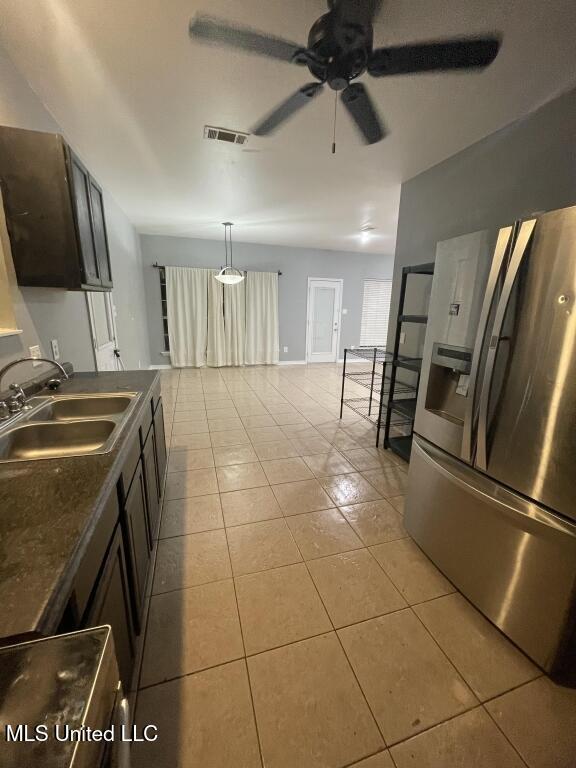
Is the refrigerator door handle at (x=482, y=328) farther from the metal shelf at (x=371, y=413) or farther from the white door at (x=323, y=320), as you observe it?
the white door at (x=323, y=320)

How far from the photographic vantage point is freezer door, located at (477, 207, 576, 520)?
1.09m

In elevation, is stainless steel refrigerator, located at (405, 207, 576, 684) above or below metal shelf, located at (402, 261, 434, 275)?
below

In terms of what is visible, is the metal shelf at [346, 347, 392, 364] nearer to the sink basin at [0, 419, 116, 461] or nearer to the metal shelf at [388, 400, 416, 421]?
the metal shelf at [388, 400, 416, 421]

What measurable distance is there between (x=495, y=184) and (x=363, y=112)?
3.50ft

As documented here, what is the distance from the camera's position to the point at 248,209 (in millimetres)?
4055

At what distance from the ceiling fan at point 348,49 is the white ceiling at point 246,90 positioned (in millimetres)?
60

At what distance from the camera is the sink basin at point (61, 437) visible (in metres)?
1.41

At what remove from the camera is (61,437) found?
57.6 inches

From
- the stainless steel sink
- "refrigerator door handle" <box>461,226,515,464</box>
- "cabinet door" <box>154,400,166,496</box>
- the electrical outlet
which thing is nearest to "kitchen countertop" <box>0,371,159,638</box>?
the stainless steel sink

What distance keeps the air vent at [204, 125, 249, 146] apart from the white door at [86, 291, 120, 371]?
1618 mm

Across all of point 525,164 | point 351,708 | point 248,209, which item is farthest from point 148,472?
point 248,209

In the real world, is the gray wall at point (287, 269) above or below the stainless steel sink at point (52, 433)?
above

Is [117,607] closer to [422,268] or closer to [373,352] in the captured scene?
[422,268]

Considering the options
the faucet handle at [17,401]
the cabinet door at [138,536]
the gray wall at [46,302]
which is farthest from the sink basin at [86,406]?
the cabinet door at [138,536]
